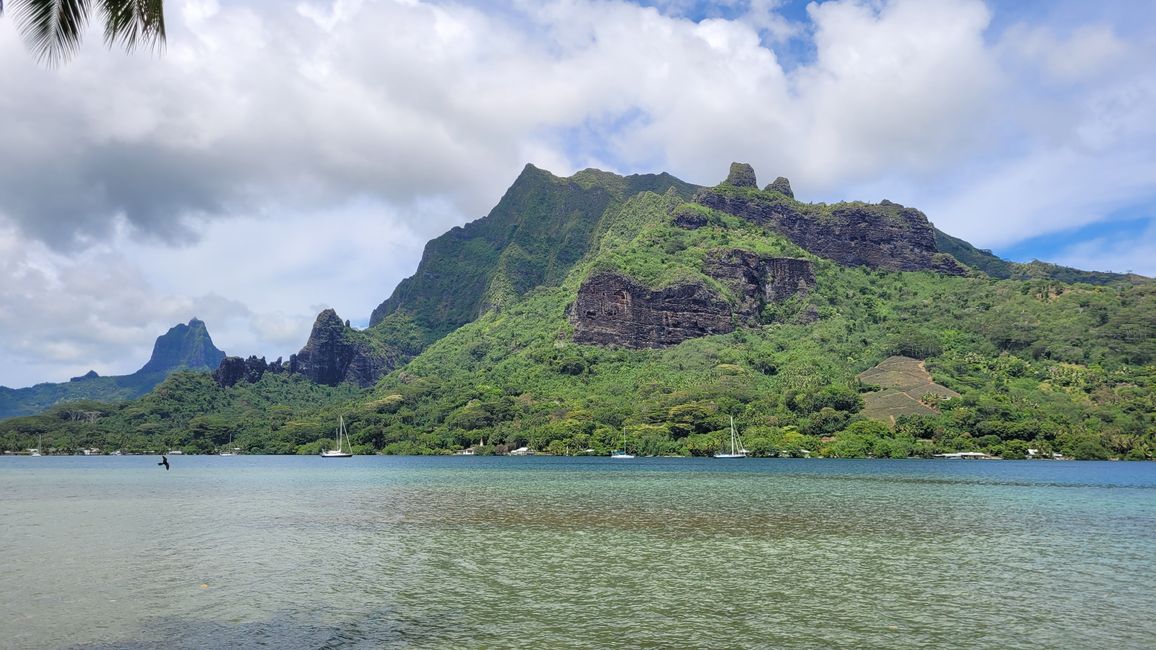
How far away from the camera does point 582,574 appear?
3184 cm

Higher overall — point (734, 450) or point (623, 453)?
point (734, 450)

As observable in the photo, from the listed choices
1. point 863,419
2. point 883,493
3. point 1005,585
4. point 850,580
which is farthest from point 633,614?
point 863,419

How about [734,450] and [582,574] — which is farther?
[734,450]

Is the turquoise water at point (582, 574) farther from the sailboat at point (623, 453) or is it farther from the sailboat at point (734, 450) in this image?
the sailboat at point (623, 453)

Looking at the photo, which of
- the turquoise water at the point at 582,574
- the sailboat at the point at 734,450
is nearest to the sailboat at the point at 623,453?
the sailboat at the point at 734,450

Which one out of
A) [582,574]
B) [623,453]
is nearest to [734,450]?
[623,453]

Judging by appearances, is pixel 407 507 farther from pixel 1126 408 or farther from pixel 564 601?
pixel 1126 408

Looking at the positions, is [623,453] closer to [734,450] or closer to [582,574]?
[734,450]

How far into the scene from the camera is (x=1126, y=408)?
16612 centimetres

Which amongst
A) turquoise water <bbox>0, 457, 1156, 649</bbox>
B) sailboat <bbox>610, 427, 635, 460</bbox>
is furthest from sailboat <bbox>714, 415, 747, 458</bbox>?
turquoise water <bbox>0, 457, 1156, 649</bbox>

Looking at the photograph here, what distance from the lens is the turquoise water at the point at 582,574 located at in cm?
2297

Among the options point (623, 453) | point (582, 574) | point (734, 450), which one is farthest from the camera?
point (623, 453)

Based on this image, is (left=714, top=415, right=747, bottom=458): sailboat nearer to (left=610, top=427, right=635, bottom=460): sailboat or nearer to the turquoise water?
(left=610, top=427, right=635, bottom=460): sailboat

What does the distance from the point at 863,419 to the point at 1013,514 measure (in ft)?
419
